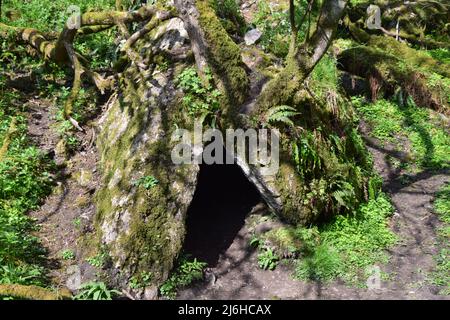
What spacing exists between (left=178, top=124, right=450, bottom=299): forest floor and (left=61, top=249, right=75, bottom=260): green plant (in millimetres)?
1676

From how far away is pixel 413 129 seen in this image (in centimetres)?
991

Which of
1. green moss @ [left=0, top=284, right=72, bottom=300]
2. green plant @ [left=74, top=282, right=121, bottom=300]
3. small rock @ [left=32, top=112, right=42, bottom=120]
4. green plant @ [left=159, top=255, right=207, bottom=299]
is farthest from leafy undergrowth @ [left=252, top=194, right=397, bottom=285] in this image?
small rock @ [left=32, top=112, right=42, bottom=120]

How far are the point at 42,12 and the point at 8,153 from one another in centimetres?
508

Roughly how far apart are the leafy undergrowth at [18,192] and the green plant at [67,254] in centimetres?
28

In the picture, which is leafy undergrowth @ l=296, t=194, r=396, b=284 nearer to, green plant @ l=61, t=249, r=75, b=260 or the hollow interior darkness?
the hollow interior darkness

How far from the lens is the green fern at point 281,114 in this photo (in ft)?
23.9

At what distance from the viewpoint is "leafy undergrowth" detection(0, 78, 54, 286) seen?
20.8 ft

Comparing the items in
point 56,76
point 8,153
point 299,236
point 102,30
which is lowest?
point 299,236

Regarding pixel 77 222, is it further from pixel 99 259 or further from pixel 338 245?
pixel 338 245

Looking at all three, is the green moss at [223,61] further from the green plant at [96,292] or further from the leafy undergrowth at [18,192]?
the leafy undergrowth at [18,192]

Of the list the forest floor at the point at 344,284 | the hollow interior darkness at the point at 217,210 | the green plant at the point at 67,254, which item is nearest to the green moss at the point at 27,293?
the green plant at the point at 67,254

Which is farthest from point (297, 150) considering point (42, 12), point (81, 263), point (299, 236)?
point (42, 12)

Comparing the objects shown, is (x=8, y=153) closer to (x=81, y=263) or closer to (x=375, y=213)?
(x=81, y=263)

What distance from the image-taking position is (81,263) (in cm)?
665
